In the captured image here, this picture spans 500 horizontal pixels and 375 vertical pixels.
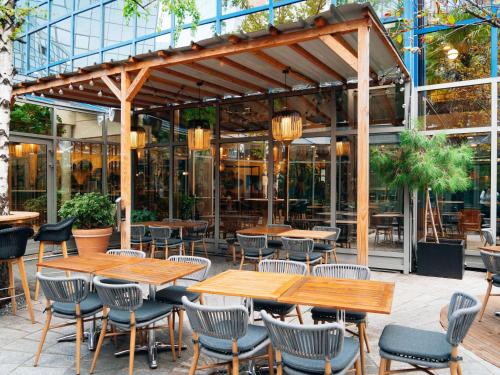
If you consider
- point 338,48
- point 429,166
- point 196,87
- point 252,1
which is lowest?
point 429,166

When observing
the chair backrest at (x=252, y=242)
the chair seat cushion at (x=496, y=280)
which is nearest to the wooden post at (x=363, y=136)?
the chair seat cushion at (x=496, y=280)

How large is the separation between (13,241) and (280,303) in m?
3.19

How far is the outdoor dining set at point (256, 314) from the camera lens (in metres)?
2.50

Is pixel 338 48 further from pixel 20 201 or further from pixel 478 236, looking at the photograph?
pixel 20 201

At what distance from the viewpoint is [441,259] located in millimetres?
6746

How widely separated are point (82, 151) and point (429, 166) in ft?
24.8

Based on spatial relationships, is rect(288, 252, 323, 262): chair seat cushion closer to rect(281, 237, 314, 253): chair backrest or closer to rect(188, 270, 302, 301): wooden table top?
rect(281, 237, 314, 253): chair backrest

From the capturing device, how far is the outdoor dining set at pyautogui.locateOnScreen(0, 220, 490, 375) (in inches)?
98.4

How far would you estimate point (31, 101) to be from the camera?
28.2 feet

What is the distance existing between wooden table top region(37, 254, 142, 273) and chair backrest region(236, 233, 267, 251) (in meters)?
2.19

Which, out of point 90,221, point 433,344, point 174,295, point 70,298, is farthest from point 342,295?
point 90,221

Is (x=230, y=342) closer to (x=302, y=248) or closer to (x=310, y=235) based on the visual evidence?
(x=302, y=248)

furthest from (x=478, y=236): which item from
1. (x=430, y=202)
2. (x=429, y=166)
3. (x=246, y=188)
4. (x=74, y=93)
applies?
(x=74, y=93)

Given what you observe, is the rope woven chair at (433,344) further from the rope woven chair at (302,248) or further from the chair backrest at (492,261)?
the rope woven chair at (302,248)
